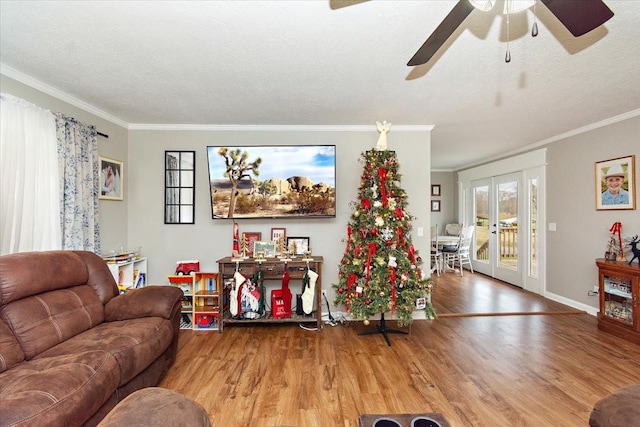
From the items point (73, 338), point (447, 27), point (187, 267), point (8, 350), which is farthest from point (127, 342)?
point (447, 27)

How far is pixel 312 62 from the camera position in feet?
7.18

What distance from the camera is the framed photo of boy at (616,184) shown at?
3.37 metres

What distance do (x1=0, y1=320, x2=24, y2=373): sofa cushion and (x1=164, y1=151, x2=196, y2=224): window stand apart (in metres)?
2.05

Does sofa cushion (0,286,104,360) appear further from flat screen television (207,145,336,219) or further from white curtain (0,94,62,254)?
flat screen television (207,145,336,219)

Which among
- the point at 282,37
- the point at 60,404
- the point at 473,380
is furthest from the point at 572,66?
the point at 60,404

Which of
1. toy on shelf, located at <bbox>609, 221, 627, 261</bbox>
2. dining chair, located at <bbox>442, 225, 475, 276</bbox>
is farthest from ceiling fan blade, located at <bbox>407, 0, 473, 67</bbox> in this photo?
dining chair, located at <bbox>442, 225, 475, 276</bbox>

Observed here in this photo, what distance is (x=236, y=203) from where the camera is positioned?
11.6 feet

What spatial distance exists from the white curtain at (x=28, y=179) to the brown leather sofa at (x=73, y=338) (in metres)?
0.45

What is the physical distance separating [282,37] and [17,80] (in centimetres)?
232

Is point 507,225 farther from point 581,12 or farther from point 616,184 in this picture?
point 581,12

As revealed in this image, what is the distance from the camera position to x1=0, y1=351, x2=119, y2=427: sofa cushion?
126 centimetres

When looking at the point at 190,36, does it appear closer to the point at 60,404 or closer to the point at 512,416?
the point at 60,404

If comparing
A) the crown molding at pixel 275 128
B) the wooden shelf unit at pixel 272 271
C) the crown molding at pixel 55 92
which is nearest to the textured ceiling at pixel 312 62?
the crown molding at pixel 55 92

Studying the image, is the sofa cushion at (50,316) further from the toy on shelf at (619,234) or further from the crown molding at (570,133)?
the crown molding at (570,133)
